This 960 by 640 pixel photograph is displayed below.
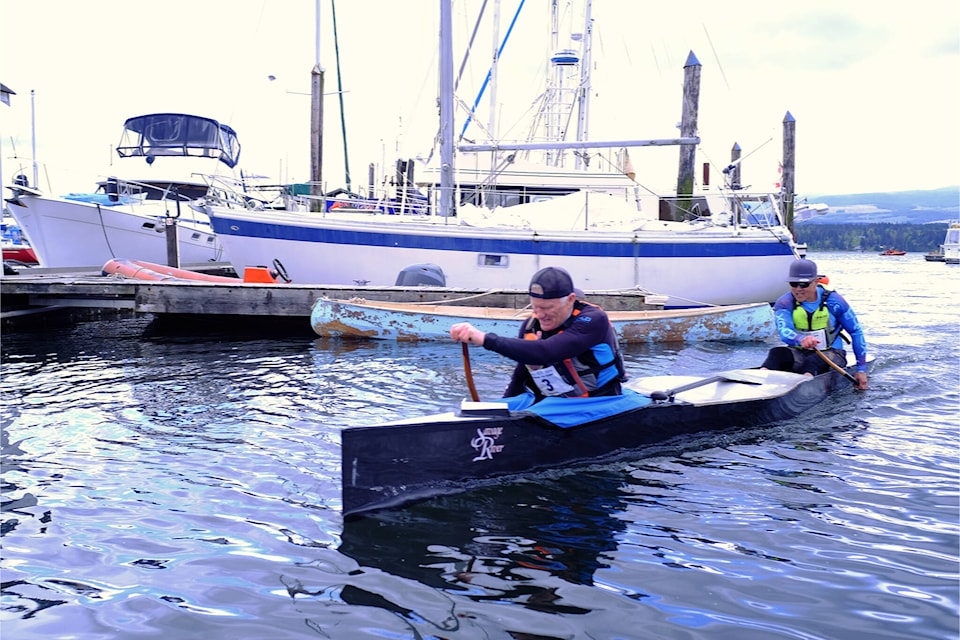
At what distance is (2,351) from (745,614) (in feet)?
38.9

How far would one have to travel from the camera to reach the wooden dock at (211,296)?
13.0 m

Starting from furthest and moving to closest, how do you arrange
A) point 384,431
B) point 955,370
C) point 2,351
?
point 2,351
point 955,370
point 384,431

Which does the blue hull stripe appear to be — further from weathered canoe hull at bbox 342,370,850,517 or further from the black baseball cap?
the black baseball cap

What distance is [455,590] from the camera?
4004 millimetres

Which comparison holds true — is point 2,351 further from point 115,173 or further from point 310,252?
point 115,173

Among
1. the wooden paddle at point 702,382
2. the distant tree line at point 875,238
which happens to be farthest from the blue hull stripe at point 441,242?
the distant tree line at point 875,238

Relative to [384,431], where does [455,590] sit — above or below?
below

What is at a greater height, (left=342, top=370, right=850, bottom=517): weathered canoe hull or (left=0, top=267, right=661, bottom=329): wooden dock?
(left=0, top=267, right=661, bottom=329): wooden dock

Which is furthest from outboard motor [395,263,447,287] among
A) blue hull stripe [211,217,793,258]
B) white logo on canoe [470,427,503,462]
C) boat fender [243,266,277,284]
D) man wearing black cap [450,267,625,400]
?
white logo on canoe [470,427,503,462]

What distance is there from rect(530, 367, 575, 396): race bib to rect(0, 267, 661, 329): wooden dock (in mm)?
6902

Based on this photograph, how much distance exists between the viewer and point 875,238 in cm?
11856

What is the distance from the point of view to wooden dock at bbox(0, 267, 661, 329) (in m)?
13.0

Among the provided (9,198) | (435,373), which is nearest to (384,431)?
(435,373)

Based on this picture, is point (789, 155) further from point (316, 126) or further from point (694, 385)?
point (694, 385)
